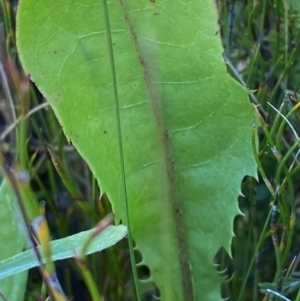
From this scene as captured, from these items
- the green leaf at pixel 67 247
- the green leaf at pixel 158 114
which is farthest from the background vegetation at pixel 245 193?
the green leaf at pixel 67 247

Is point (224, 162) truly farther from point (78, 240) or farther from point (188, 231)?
point (78, 240)

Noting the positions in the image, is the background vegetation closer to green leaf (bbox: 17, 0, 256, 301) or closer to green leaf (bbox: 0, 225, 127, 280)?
green leaf (bbox: 17, 0, 256, 301)

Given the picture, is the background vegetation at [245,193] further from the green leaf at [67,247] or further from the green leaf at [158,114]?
the green leaf at [67,247]

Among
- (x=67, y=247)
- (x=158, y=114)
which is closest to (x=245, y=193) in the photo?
(x=158, y=114)

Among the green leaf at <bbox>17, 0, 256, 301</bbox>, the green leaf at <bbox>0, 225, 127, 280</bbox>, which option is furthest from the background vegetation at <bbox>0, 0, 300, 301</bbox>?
the green leaf at <bbox>0, 225, 127, 280</bbox>

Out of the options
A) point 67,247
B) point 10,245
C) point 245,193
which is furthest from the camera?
point 245,193

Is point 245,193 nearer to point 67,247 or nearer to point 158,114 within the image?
point 158,114

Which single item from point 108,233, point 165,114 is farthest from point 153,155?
point 108,233
